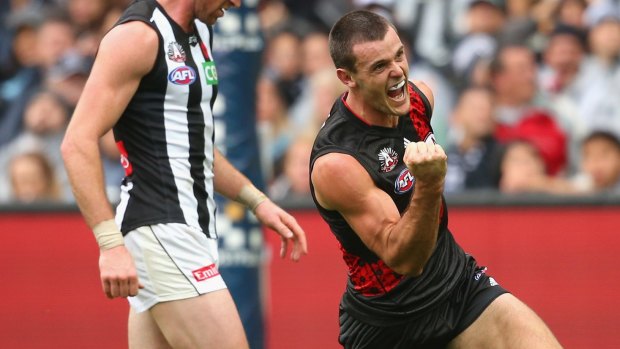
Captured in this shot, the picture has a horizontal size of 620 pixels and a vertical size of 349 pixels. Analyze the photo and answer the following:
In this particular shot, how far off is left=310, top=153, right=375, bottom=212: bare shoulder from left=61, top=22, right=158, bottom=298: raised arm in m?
0.86

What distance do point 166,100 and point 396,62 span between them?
101 centimetres

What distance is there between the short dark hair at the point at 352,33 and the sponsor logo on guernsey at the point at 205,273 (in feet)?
3.44

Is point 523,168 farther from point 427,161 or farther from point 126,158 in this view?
point 427,161

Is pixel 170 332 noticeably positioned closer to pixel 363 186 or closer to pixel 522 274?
pixel 363 186

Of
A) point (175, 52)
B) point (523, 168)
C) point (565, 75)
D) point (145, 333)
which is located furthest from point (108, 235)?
point (565, 75)

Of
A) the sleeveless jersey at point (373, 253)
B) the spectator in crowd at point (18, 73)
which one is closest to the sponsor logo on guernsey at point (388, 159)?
the sleeveless jersey at point (373, 253)

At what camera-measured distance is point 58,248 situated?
8.32m

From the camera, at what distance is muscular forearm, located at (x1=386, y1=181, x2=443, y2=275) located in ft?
14.5

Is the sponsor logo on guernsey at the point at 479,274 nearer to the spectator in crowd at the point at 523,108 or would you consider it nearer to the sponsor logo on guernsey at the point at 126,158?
the sponsor logo on guernsey at the point at 126,158

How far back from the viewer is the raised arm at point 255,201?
543 centimetres

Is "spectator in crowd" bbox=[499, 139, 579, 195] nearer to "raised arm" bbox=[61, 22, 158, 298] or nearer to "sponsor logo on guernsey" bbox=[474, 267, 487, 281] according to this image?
"sponsor logo on guernsey" bbox=[474, 267, 487, 281]

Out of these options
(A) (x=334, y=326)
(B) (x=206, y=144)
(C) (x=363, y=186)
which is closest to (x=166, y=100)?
(B) (x=206, y=144)

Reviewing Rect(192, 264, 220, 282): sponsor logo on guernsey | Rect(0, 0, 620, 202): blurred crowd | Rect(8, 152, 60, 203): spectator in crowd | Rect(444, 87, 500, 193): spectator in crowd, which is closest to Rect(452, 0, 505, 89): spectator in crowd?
Rect(0, 0, 620, 202): blurred crowd

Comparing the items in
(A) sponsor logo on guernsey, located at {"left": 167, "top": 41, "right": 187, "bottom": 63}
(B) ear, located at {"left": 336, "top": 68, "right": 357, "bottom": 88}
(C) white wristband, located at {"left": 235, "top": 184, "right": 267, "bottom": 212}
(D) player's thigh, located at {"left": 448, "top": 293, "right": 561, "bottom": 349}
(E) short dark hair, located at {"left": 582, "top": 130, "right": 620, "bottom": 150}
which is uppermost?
(A) sponsor logo on guernsey, located at {"left": 167, "top": 41, "right": 187, "bottom": 63}
